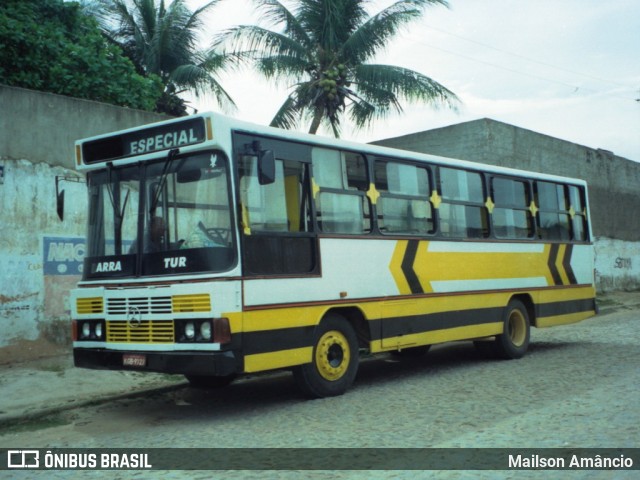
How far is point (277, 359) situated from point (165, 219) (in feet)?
5.95

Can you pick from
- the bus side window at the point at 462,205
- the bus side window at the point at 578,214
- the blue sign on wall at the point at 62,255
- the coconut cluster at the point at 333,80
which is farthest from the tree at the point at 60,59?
the bus side window at the point at 578,214

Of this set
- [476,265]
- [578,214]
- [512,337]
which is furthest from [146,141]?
[578,214]

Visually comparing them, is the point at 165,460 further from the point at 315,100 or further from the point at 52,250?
the point at 315,100

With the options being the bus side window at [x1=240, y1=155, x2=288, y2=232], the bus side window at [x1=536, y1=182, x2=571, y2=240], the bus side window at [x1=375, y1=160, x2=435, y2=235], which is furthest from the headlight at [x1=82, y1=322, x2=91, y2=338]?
the bus side window at [x1=536, y1=182, x2=571, y2=240]

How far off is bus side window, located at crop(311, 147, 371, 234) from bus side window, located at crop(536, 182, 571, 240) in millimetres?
4593

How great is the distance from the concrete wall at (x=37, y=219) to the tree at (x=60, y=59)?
3335 millimetres

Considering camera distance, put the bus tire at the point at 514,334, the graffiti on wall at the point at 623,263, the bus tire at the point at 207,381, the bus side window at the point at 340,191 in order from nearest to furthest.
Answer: the bus side window at the point at 340,191, the bus tire at the point at 207,381, the bus tire at the point at 514,334, the graffiti on wall at the point at 623,263

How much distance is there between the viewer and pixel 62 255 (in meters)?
11.0

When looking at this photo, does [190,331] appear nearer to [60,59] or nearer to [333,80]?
[60,59]

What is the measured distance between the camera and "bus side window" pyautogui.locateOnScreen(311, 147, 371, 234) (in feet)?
27.6

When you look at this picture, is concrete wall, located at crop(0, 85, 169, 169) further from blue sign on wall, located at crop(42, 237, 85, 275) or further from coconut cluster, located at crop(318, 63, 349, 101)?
coconut cluster, located at crop(318, 63, 349, 101)

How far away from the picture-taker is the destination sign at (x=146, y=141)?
743 centimetres

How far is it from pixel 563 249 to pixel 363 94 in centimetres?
940

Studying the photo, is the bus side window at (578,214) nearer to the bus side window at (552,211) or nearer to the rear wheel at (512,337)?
the bus side window at (552,211)
